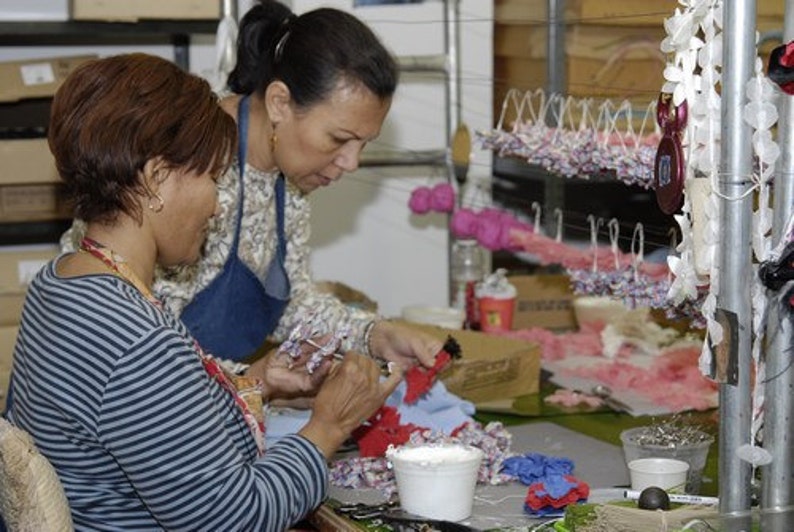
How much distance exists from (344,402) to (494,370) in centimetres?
90

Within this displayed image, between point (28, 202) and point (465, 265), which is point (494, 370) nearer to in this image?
point (465, 265)

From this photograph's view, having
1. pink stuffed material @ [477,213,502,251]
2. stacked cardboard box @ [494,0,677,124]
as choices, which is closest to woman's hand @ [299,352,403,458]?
pink stuffed material @ [477,213,502,251]

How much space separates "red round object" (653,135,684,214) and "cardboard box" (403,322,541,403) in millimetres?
1053

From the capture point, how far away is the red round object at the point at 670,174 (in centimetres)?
196

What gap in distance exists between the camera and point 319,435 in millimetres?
2152

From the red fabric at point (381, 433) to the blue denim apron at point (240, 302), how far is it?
424mm

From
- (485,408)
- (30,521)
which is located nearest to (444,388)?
(485,408)

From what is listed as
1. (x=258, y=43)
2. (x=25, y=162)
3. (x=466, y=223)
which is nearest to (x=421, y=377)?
(x=258, y=43)

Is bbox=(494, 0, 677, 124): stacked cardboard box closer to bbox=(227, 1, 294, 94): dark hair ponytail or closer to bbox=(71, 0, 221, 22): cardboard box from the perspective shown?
bbox=(71, 0, 221, 22): cardboard box

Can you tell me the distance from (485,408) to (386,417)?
17.9 inches

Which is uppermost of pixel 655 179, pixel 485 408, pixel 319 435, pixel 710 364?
pixel 655 179

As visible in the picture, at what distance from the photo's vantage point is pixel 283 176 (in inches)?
113

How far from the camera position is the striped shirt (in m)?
1.86

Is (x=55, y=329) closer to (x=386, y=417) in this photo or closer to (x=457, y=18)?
(x=386, y=417)
